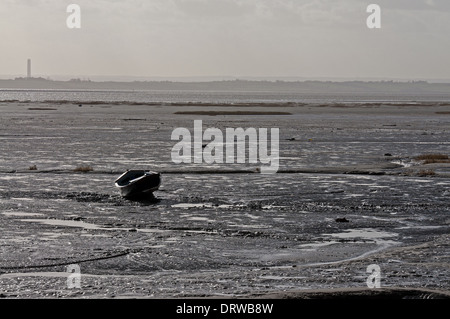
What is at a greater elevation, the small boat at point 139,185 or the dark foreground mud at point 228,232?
the small boat at point 139,185

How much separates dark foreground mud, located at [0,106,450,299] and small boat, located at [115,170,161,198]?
0.48 m

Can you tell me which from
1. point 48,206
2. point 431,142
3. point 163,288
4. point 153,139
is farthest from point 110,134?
point 163,288

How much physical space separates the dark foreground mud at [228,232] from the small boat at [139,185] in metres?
0.48

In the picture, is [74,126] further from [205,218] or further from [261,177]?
[205,218]

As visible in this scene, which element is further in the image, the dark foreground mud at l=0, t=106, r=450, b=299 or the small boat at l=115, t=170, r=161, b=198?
the small boat at l=115, t=170, r=161, b=198

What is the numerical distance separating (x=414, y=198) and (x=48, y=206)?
47.9ft

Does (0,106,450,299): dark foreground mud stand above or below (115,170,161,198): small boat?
below

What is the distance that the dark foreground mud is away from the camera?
1798cm

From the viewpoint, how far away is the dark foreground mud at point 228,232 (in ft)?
59.0

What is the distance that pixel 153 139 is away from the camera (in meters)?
68.8

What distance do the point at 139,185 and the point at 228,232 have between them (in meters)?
8.40

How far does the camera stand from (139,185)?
3259 cm

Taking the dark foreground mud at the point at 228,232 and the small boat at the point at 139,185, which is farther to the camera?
the small boat at the point at 139,185

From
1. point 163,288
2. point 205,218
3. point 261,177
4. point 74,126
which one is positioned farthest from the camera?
point 74,126
